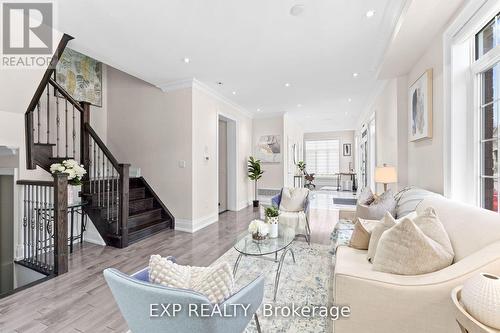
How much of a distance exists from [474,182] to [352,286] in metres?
1.75

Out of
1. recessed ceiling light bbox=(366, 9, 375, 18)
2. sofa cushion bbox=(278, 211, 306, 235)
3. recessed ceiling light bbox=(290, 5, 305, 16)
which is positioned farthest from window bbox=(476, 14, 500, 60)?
sofa cushion bbox=(278, 211, 306, 235)

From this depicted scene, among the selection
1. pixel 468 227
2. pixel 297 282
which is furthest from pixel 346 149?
pixel 468 227

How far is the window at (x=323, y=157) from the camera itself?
11.5 metres

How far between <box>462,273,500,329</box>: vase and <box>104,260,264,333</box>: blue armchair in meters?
0.91

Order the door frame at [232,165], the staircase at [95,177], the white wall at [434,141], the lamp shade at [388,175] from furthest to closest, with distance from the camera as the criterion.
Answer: the door frame at [232,165], the staircase at [95,177], the lamp shade at [388,175], the white wall at [434,141]

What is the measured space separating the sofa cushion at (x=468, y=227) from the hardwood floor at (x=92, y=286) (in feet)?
7.11

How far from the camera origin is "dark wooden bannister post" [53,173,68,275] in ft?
8.30

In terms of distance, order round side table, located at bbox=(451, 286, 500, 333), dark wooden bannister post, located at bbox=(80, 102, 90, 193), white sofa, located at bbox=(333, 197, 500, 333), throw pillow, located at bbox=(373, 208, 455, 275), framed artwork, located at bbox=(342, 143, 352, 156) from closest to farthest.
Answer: round side table, located at bbox=(451, 286, 500, 333) < white sofa, located at bbox=(333, 197, 500, 333) < throw pillow, located at bbox=(373, 208, 455, 275) < dark wooden bannister post, located at bbox=(80, 102, 90, 193) < framed artwork, located at bbox=(342, 143, 352, 156)

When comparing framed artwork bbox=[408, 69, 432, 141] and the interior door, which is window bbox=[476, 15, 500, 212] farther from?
the interior door

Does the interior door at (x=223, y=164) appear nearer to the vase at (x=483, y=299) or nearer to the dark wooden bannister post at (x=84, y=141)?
the dark wooden bannister post at (x=84, y=141)

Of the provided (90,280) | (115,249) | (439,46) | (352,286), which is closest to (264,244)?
(352,286)

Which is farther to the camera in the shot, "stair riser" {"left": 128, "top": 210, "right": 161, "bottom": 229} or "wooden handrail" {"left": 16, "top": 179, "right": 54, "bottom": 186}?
"stair riser" {"left": 128, "top": 210, "right": 161, "bottom": 229}

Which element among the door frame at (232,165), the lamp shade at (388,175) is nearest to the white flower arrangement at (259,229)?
the lamp shade at (388,175)

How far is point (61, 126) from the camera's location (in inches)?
164
